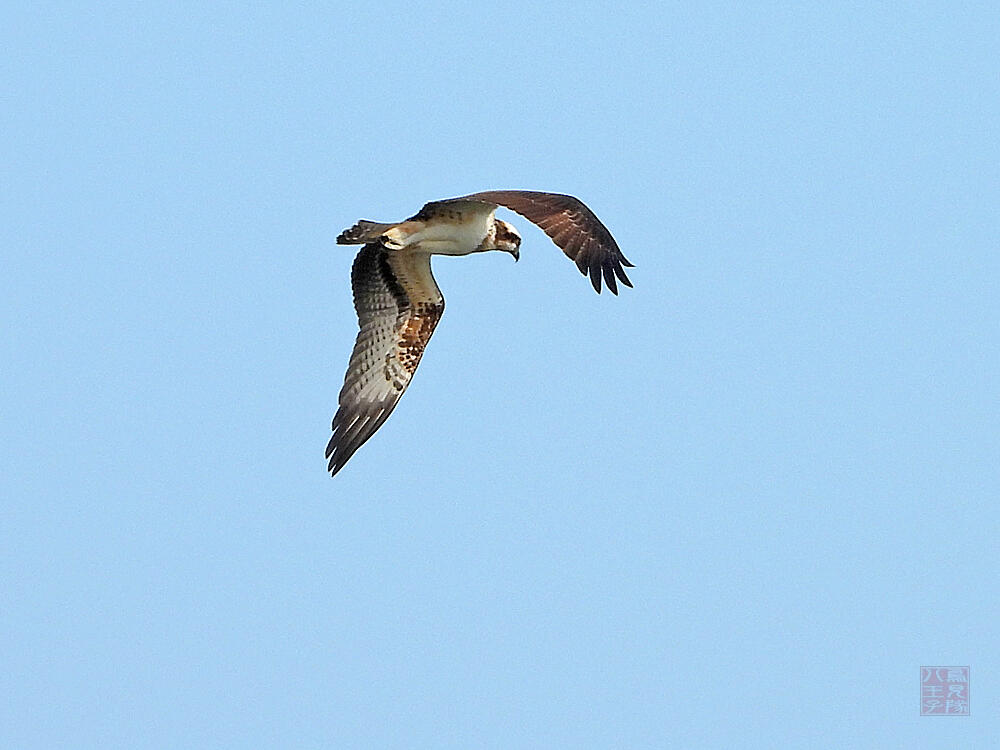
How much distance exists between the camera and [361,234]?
1603 cm

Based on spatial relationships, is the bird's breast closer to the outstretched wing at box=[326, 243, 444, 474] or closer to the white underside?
the white underside

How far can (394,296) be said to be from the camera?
58.2 feet

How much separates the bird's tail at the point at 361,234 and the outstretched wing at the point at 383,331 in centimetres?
119

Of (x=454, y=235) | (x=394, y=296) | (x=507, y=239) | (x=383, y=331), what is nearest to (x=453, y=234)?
(x=454, y=235)

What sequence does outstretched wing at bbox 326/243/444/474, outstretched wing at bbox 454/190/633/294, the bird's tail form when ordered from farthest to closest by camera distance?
1. outstretched wing at bbox 326/243/444/474
2. the bird's tail
3. outstretched wing at bbox 454/190/633/294

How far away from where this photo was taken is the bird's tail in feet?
52.5

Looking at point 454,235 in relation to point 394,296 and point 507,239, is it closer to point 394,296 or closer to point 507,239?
point 507,239

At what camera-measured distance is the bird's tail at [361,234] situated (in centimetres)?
1600

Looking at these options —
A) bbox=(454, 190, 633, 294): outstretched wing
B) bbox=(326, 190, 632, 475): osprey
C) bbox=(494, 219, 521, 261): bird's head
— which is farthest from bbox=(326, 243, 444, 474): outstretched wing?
bbox=(454, 190, 633, 294): outstretched wing

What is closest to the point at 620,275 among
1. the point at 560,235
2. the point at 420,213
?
the point at 560,235

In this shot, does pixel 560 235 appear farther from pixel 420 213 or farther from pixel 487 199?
pixel 420 213

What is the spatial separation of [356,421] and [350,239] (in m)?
2.27

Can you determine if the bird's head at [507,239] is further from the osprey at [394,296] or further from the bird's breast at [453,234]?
the bird's breast at [453,234]

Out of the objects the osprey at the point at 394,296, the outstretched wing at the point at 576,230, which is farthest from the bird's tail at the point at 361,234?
the outstretched wing at the point at 576,230
